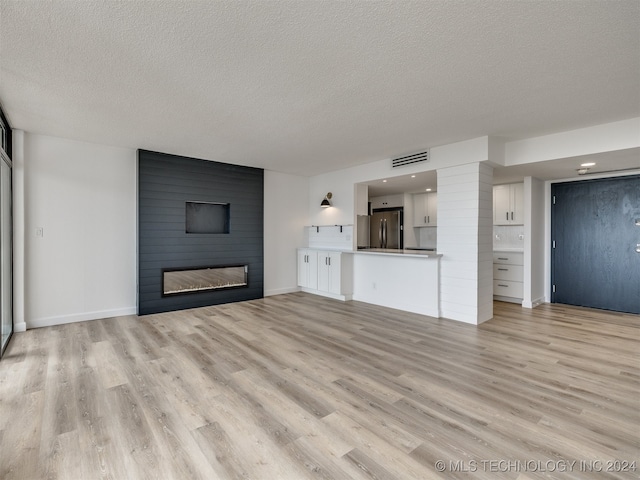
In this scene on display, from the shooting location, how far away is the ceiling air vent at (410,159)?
486 centimetres

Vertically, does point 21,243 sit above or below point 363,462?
above

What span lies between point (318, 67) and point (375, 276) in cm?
396

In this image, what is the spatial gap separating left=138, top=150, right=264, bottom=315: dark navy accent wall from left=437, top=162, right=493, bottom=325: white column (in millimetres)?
3470

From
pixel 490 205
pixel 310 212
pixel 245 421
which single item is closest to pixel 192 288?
pixel 310 212

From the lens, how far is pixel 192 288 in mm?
5395

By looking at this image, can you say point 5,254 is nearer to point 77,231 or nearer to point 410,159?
point 77,231

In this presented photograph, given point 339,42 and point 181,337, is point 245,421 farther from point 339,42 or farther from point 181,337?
point 339,42

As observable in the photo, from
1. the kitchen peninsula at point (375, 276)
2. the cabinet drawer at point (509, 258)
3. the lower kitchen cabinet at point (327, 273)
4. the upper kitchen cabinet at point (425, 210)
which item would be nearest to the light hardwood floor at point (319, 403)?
the kitchen peninsula at point (375, 276)

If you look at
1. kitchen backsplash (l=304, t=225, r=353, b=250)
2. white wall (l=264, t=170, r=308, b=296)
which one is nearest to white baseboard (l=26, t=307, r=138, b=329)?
white wall (l=264, t=170, r=308, b=296)

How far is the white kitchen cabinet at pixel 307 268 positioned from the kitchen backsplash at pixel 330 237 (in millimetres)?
377

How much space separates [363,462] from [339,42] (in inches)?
104

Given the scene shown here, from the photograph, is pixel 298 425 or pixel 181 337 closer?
pixel 298 425

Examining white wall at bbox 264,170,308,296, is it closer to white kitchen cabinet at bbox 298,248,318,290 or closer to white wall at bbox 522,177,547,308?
white kitchen cabinet at bbox 298,248,318,290

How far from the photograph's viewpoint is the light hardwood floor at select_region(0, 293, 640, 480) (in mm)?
1701
